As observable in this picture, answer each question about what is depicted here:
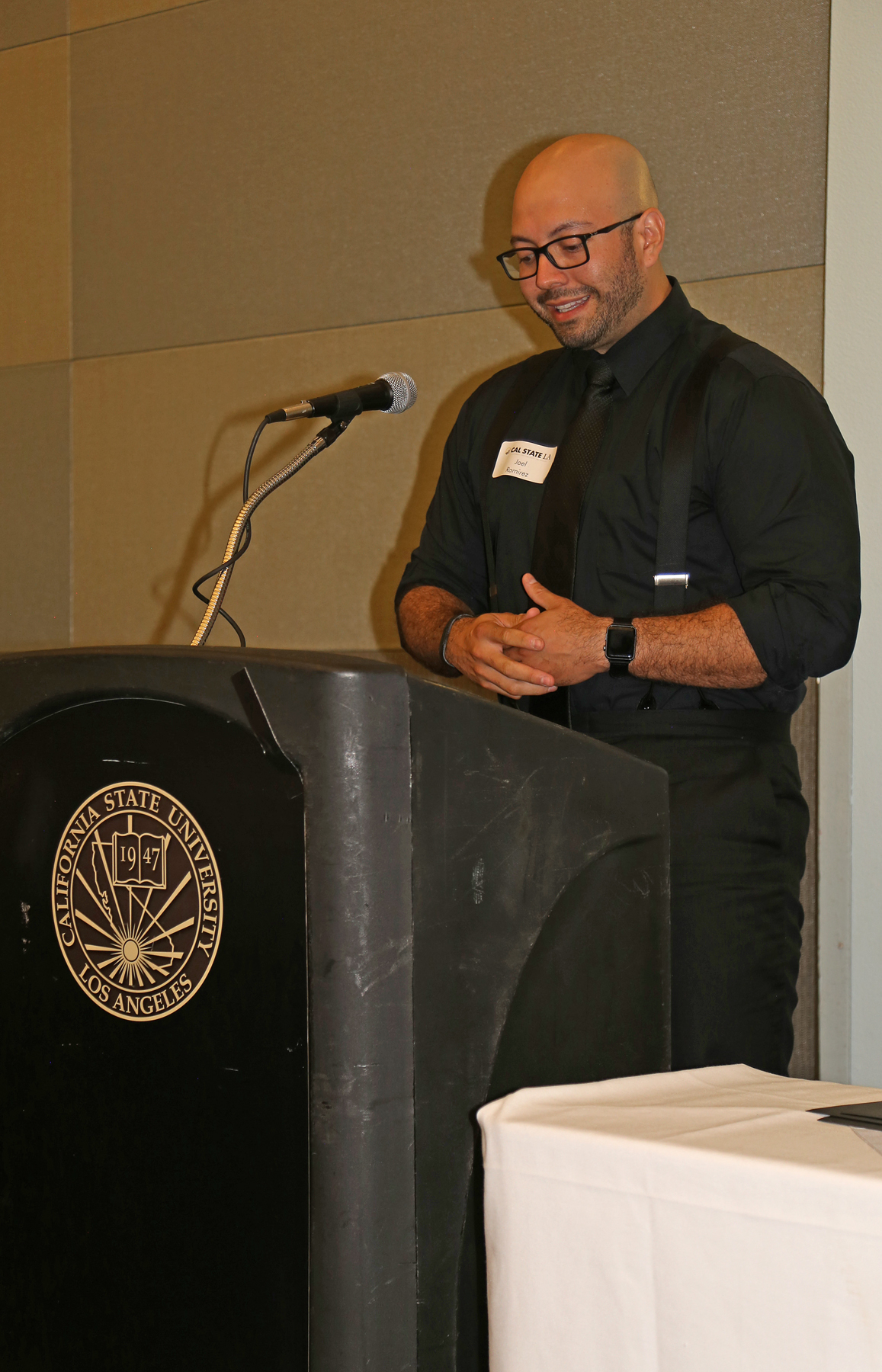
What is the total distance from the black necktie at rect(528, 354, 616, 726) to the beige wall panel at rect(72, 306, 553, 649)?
2.56 feet

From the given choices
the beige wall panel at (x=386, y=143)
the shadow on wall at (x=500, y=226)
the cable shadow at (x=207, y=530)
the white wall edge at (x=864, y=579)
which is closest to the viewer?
the white wall edge at (x=864, y=579)

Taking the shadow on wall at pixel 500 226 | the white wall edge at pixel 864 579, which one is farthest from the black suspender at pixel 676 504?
the shadow on wall at pixel 500 226

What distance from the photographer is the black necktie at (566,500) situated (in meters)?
1.50

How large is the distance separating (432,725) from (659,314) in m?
1.08

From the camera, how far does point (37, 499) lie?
9.14 feet

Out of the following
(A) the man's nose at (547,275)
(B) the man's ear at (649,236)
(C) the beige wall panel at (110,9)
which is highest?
(C) the beige wall panel at (110,9)

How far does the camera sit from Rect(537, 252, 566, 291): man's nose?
1.55 meters

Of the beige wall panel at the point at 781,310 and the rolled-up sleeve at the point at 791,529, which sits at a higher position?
the beige wall panel at the point at 781,310

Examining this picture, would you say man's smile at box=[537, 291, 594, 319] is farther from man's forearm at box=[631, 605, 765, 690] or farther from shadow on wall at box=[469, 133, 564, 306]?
shadow on wall at box=[469, 133, 564, 306]

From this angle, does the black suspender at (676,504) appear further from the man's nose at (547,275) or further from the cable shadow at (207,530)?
the cable shadow at (207,530)

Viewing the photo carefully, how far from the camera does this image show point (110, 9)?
106 inches

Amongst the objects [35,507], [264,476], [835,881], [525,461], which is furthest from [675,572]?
[35,507]

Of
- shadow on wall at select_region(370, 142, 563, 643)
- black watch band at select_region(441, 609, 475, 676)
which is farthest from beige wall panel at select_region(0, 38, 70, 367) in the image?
black watch band at select_region(441, 609, 475, 676)

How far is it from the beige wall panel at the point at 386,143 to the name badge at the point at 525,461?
73cm
